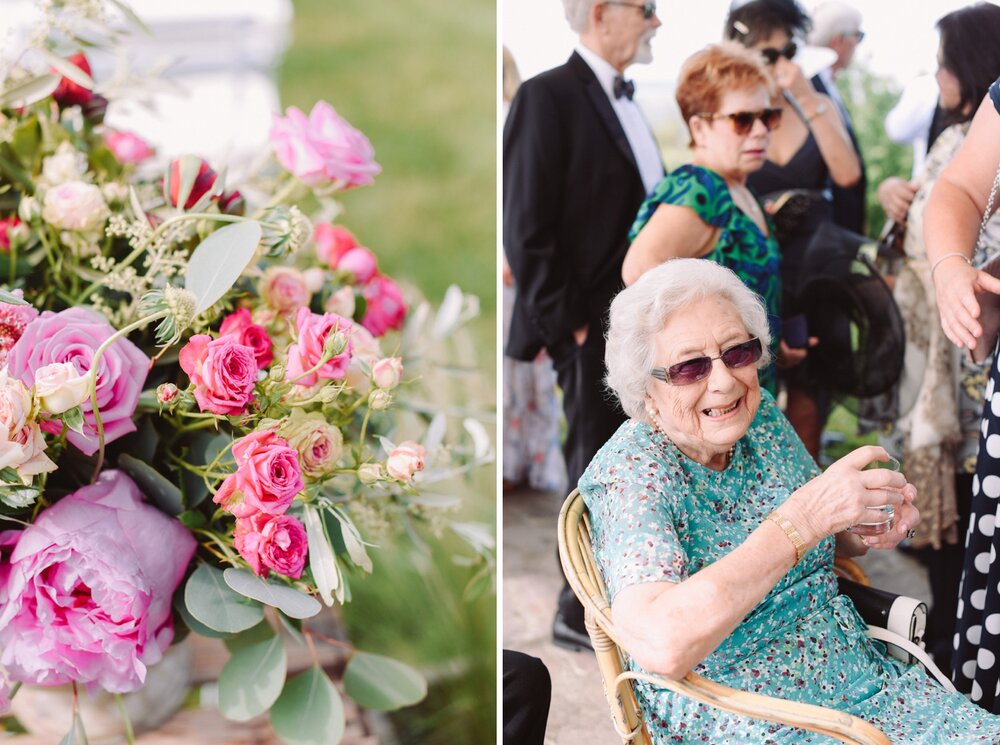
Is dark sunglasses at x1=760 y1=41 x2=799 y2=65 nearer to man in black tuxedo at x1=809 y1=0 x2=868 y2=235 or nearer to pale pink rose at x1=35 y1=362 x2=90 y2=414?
man in black tuxedo at x1=809 y1=0 x2=868 y2=235

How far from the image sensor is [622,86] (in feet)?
8.27

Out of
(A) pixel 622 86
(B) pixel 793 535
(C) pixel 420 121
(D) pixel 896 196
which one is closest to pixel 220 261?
(B) pixel 793 535

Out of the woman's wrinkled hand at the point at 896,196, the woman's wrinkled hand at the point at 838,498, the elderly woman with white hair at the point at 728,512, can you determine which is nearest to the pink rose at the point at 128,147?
the elderly woman with white hair at the point at 728,512

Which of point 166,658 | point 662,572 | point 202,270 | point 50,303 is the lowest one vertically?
point 166,658

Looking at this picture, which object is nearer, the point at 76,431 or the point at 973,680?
the point at 76,431

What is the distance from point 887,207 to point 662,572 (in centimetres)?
192

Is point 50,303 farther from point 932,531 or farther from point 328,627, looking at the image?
point 932,531

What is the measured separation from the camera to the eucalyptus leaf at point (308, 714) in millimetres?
1341

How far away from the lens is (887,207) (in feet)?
9.39

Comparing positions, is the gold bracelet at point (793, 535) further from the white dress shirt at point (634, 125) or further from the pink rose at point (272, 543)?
the white dress shirt at point (634, 125)

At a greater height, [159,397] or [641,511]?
[159,397]

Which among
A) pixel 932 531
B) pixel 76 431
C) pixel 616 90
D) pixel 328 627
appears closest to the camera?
pixel 76 431

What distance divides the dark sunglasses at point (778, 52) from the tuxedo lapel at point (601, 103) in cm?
58

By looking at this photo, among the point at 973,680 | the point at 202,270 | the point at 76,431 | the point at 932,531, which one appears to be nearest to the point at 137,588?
the point at 76,431
